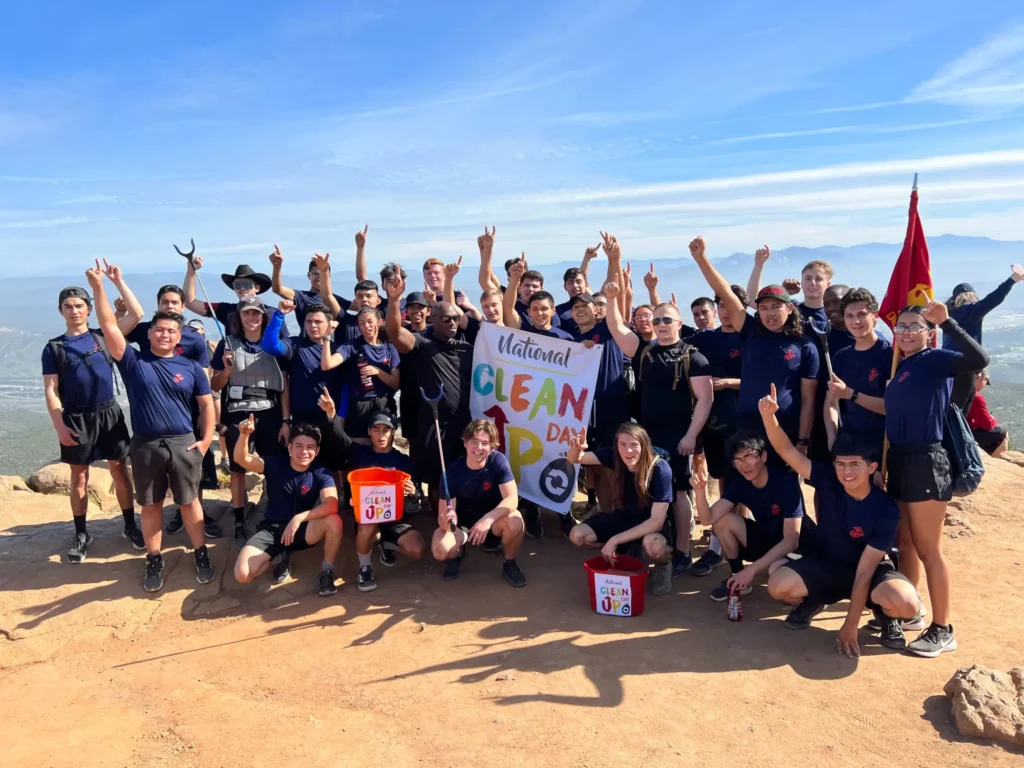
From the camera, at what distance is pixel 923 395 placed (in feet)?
17.4

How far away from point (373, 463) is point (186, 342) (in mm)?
2374

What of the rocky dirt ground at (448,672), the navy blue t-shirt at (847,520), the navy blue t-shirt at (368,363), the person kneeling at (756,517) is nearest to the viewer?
the rocky dirt ground at (448,672)

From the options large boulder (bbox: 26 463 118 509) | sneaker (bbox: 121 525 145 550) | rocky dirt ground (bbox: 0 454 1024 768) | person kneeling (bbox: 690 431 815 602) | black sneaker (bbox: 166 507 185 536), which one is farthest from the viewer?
large boulder (bbox: 26 463 118 509)

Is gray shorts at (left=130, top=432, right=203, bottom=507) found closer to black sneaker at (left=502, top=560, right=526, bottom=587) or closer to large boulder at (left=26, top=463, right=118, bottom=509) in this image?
black sneaker at (left=502, top=560, right=526, bottom=587)

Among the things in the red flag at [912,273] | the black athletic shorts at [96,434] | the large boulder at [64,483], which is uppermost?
the red flag at [912,273]

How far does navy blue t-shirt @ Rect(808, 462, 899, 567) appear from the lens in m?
5.38

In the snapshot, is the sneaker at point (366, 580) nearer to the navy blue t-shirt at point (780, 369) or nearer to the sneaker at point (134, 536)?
the sneaker at point (134, 536)

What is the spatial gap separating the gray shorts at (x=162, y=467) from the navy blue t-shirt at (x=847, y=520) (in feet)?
18.8

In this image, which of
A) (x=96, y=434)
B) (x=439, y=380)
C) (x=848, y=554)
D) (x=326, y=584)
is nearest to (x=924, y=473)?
(x=848, y=554)

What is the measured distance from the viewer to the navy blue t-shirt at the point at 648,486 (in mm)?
6434

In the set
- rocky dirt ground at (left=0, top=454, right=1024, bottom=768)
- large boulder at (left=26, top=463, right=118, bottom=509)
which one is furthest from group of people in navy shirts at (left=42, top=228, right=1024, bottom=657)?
large boulder at (left=26, top=463, right=118, bottom=509)

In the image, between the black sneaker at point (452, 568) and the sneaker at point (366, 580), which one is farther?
the black sneaker at point (452, 568)

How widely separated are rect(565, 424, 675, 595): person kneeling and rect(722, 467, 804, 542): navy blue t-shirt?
0.67 m

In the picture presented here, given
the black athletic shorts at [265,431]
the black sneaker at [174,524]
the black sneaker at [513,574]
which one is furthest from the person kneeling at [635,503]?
the black sneaker at [174,524]
